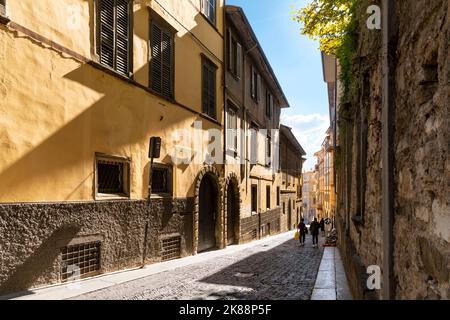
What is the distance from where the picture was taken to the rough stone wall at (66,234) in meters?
5.94

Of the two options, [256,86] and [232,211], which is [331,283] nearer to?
[232,211]

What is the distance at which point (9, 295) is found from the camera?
5742 mm

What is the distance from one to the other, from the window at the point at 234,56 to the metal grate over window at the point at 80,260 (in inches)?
391

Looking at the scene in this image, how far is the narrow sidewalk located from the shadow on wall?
14.7 feet

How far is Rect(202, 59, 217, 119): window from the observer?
1319 centimetres

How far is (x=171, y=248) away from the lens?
34.8 ft

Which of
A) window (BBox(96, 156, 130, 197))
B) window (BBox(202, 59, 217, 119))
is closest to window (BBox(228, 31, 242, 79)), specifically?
window (BBox(202, 59, 217, 119))

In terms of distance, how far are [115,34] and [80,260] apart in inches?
192

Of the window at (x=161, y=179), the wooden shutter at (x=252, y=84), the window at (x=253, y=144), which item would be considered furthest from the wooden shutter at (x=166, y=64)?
the window at (x=253, y=144)

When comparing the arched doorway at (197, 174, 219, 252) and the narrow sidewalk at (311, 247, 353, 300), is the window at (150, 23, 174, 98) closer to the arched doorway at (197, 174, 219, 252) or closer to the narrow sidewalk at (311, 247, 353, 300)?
the arched doorway at (197, 174, 219, 252)

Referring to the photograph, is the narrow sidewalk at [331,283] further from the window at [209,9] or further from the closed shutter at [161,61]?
the window at [209,9]

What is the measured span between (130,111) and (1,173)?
141 inches
